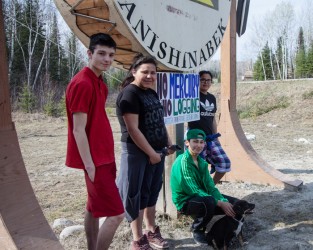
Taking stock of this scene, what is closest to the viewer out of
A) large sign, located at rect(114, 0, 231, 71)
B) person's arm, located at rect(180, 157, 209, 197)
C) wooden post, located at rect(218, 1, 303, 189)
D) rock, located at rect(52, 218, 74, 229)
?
large sign, located at rect(114, 0, 231, 71)

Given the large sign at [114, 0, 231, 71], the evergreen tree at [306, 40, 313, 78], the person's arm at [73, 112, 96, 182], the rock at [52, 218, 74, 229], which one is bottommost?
the rock at [52, 218, 74, 229]

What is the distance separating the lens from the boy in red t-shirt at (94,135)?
6.31 ft

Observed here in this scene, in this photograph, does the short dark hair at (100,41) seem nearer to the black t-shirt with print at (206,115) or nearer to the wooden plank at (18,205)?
the wooden plank at (18,205)

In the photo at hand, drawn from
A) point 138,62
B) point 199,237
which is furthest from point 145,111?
point 199,237

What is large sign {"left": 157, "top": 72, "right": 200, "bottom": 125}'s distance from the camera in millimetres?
2910

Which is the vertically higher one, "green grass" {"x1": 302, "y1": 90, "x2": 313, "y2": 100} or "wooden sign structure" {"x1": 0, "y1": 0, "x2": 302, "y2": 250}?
"green grass" {"x1": 302, "y1": 90, "x2": 313, "y2": 100}

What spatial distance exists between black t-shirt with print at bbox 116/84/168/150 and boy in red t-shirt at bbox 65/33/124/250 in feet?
0.85

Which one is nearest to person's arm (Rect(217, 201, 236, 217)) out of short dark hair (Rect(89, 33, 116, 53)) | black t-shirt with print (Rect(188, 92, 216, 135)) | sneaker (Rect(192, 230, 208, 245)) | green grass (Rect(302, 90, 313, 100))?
sneaker (Rect(192, 230, 208, 245))

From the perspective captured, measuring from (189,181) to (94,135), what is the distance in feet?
3.72

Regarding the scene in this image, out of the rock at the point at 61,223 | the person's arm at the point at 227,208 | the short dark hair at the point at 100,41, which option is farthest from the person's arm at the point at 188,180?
the short dark hair at the point at 100,41

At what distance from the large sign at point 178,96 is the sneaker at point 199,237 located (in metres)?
0.89

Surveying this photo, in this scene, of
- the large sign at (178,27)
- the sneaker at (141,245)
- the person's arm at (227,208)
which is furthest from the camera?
the person's arm at (227,208)

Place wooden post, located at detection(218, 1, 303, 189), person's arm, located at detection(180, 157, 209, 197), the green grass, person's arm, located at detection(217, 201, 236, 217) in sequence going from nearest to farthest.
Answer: person's arm, located at detection(217, 201, 236, 217)
person's arm, located at detection(180, 157, 209, 197)
wooden post, located at detection(218, 1, 303, 189)
the green grass

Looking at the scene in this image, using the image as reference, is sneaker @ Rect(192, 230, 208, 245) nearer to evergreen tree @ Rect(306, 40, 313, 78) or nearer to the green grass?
the green grass
